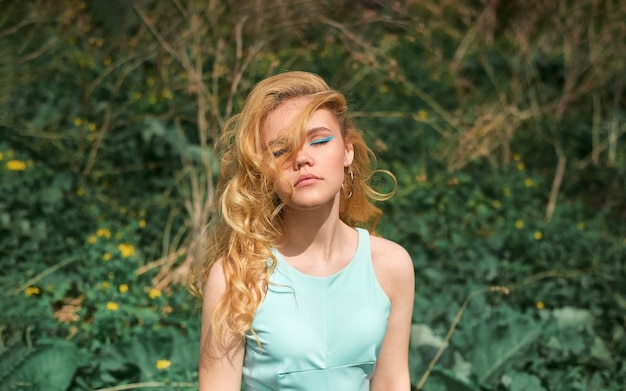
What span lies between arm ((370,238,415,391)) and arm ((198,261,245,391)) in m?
0.37

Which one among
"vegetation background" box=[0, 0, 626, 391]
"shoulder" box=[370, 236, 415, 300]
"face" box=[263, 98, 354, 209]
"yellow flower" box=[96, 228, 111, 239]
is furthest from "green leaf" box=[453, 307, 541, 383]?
"yellow flower" box=[96, 228, 111, 239]

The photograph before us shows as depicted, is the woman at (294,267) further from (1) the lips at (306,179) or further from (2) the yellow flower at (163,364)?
(2) the yellow flower at (163,364)

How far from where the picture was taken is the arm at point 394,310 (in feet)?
6.84

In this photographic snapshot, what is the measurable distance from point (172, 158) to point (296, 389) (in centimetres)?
287

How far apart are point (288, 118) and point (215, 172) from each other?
2.37 meters

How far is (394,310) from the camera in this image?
2102 mm

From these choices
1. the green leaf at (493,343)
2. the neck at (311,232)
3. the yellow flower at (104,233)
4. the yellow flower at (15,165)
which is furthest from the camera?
the yellow flower at (15,165)

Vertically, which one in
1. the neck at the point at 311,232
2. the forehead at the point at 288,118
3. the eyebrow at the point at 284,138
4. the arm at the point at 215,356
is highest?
the forehead at the point at 288,118

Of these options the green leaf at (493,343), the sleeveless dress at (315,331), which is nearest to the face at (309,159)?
the sleeveless dress at (315,331)

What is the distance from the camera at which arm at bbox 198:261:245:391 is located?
1.97m

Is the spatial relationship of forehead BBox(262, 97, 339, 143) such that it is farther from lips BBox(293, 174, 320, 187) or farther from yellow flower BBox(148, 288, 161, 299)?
yellow flower BBox(148, 288, 161, 299)

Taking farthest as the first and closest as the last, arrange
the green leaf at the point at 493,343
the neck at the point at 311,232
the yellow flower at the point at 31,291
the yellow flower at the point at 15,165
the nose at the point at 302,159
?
the yellow flower at the point at 15,165
the yellow flower at the point at 31,291
the green leaf at the point at 493,343
the neck at the point at 311,232
the nose at the point at 302,159

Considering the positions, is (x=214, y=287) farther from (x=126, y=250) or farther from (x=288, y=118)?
(x=126, y=250)

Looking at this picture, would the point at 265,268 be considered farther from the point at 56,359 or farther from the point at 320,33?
the point at 320,33
